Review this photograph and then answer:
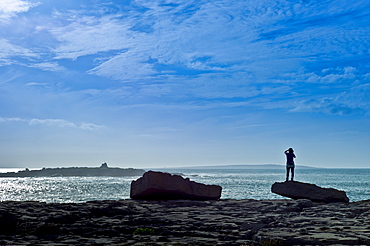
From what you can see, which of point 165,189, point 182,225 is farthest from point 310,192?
point 182,225

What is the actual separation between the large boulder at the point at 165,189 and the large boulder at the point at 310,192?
171 inches

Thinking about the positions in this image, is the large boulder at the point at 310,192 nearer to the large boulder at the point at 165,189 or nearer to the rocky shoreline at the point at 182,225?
the rocky shoreline at the point at 182,225

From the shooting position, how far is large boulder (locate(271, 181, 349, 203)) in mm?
21062

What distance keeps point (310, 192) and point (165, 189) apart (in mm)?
8456

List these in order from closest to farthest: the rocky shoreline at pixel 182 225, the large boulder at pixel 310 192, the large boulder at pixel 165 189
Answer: the rocky shoreline at pixel 182 225, the large boulder at pixel 165 189, the large boulder at pixel 310 192

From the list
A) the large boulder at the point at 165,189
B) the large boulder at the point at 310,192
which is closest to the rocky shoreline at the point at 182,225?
the large boulder at the point at 165,189

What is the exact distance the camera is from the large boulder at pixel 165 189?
2059 centimetres

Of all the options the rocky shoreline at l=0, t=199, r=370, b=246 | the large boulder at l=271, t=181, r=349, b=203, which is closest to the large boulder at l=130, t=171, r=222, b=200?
the rocky shoreline at l=0, t=199, r=370, b=246

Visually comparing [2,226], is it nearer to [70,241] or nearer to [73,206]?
[70,241]

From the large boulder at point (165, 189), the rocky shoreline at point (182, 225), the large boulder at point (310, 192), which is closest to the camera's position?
the rocky shoreline at point (182, 225)

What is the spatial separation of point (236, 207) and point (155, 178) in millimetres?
5135

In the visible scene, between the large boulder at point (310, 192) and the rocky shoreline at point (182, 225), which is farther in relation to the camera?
the large boulder at point (310, 192)

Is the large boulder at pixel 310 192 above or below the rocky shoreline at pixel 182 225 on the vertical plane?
above

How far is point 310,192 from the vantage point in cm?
2139
